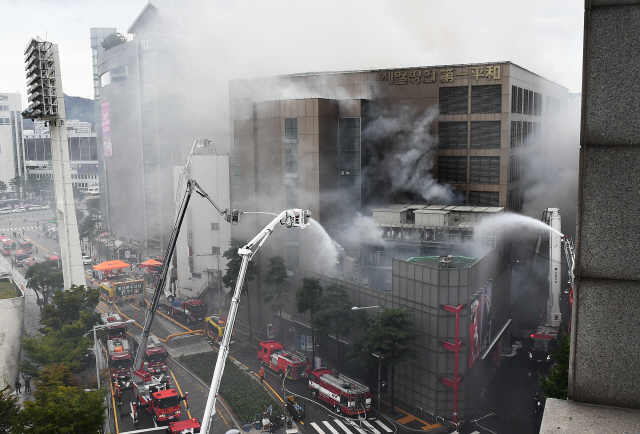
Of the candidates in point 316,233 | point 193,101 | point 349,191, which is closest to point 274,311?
point 316,233

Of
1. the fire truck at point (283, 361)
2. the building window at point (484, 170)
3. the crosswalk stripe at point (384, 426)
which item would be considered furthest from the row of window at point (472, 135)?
the crosswalk stripe at point (384, 426)

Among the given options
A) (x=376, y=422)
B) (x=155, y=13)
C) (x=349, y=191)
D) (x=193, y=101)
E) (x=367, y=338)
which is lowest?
(x=376, y=422)

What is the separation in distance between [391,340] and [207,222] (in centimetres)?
3719

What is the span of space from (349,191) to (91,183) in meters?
128

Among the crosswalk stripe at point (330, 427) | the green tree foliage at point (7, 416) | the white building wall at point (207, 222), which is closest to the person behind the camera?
the green tree foliage at point (7, 416)

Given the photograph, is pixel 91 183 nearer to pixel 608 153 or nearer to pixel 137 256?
pixel 137 256

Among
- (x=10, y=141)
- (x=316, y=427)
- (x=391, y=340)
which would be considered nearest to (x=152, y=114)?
(x=391, y=340)

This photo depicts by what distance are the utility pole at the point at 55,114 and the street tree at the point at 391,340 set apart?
74.1 ft

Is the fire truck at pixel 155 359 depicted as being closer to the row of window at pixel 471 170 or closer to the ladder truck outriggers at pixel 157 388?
the ladder truck outriggers at pixel 157 388

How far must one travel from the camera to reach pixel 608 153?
217 inches

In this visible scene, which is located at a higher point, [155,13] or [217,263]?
[155,13]

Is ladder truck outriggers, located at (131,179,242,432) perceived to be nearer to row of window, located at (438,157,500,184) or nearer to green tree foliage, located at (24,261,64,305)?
row of window, located at (438,157,500,184)

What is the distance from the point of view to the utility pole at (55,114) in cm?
4081

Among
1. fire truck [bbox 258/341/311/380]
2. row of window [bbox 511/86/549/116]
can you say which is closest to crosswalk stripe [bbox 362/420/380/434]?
fire truck [bbox 258/341/311/380]
